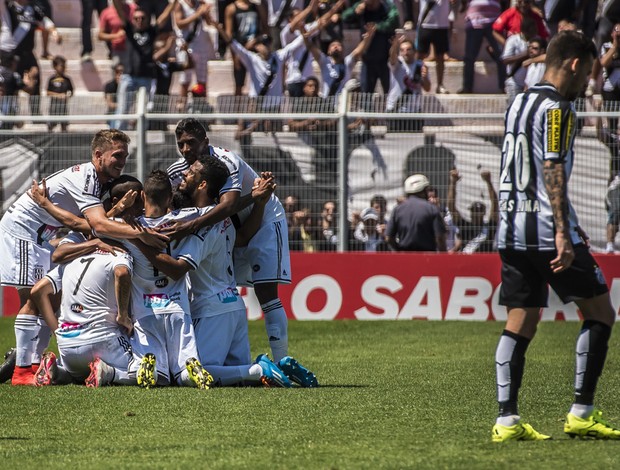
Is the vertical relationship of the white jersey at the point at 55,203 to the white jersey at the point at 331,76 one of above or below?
below

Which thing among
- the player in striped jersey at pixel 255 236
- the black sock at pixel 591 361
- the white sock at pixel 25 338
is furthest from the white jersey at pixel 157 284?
the black sock at pixel 591 361

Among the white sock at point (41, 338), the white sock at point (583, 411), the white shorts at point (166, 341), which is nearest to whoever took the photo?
the white sock at point (583, 411)

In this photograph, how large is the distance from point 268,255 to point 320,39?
10652 mm

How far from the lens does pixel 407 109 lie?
49.9ft

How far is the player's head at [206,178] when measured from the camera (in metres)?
8.92

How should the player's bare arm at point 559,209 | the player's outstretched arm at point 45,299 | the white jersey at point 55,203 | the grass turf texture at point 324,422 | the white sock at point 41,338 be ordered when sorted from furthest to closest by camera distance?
1. the white sock at point 41,338
2. the player's outstretched arm at point 45,299
3. the white jersey at point 55,203
4. the player's bare arm at point 559,209
5. the grass turf texture at point 324,422

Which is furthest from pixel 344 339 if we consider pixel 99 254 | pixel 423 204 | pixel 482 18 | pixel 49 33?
pixel 49 33

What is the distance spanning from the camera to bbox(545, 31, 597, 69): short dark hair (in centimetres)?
606

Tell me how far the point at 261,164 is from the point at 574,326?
4377 millimetres

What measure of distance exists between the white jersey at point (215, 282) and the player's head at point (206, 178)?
272 mm

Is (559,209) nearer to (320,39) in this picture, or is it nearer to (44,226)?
(44,226)

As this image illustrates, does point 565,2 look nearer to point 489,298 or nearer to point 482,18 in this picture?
point 482,18

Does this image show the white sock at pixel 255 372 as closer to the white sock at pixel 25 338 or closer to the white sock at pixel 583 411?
the white sock at pixel 25 338

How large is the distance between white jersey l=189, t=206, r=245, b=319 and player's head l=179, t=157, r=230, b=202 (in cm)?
27
